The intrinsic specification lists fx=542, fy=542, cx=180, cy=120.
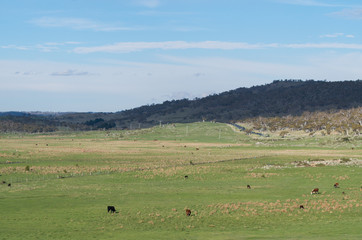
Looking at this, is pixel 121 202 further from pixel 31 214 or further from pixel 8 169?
pixel 8 169

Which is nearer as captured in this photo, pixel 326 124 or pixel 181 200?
pixel 181 200

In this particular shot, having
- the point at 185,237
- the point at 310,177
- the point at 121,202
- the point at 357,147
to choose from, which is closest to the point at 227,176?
the point at 310,177

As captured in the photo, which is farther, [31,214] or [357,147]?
[357,147]

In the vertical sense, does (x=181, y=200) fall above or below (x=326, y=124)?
below

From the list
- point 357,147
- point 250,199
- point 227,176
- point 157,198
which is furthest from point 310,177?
point 357,147

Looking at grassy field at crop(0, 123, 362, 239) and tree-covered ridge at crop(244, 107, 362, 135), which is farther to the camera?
tree-covered ridge at crop(244, 107, 362, 135)

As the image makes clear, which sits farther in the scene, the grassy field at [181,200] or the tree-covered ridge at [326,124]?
the tree-covered ridge at [326,124]

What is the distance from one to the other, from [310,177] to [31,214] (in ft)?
116

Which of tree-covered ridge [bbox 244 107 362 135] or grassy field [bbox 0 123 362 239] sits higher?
tree-covered ridge [bbox 244 107 362 135]

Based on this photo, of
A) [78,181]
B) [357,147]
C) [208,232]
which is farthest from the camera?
[357,147]

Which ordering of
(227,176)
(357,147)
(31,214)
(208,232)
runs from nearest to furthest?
(208,232) → (31,214) → (227,176) → (357,147)

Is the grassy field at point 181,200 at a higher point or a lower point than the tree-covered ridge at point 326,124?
lower

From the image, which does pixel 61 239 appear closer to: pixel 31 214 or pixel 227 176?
pixel 31 214

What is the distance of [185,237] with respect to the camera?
1230 inches
